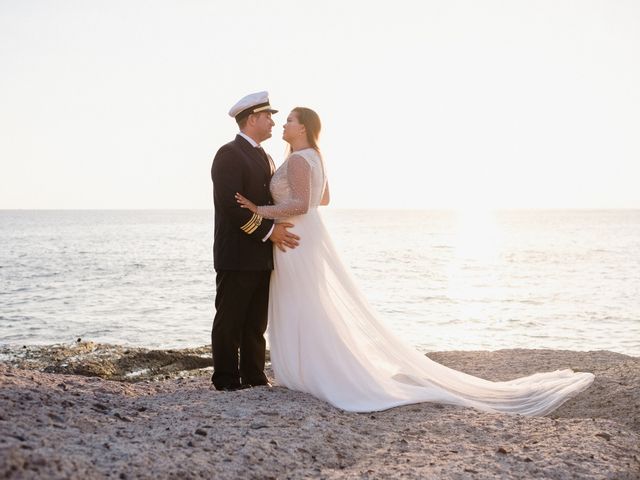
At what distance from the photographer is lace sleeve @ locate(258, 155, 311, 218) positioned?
262 inches

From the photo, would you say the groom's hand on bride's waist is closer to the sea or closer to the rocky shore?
the sea

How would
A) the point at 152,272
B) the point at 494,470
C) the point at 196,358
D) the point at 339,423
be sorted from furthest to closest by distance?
the point at 152,272
the point at 196,358
the point at 339,423
the point at 494,470

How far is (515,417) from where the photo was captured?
6.23m

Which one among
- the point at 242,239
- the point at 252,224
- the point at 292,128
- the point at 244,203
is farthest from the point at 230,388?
the point at 292,128

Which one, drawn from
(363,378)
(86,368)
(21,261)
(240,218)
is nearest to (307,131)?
(240,218)

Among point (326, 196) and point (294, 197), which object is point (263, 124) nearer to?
point (294, 197)

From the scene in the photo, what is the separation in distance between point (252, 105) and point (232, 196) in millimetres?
919

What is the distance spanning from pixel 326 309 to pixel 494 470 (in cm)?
248

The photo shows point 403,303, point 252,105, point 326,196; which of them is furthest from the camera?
point 403,303

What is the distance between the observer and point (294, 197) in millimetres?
6738

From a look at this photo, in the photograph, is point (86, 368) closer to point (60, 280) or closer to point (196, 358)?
point (196, 358)

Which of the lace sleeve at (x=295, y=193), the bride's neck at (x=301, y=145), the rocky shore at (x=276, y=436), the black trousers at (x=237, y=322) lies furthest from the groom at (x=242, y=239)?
the rocky shore at (x=276, y=436)

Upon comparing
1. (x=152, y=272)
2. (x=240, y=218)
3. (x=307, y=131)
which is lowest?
(x=152, y=272)

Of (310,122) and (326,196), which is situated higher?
(310,122)
